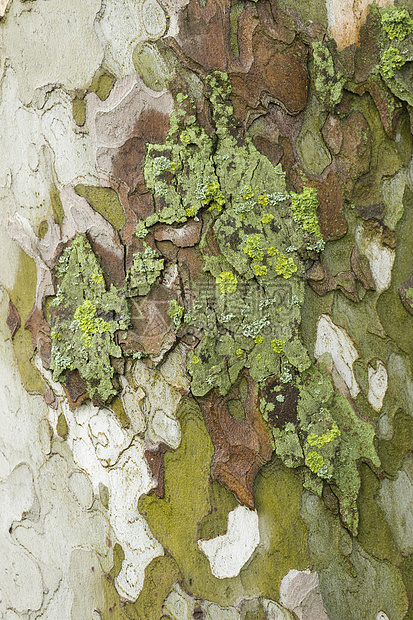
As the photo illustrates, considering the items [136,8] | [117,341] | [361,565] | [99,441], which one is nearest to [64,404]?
[99,441]

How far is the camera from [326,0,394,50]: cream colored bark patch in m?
0.94

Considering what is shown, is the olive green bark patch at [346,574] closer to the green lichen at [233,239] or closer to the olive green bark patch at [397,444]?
the olive green bark patch at [397,444]

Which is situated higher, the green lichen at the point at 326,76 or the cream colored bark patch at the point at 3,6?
the cream colored bark patch at the point at 3,6

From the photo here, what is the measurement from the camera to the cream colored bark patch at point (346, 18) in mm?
938

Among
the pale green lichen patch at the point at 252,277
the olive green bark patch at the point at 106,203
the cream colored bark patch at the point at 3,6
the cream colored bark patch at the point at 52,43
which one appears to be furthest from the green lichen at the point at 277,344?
the cream colored bark patch at the point at 3,6

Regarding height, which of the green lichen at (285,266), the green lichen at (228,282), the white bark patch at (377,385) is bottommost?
the white bark patch at (377,385)

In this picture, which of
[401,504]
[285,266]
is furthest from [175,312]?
[401,504]

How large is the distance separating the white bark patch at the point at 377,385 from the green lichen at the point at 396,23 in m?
0.58

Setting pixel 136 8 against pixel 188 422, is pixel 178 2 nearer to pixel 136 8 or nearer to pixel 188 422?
pixel 136 8

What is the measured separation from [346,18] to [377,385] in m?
0.66

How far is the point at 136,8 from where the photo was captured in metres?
0.96

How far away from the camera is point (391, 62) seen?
917 millimetres

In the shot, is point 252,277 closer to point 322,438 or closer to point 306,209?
point 306,209

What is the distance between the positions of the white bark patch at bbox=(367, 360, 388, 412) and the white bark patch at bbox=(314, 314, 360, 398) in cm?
3
